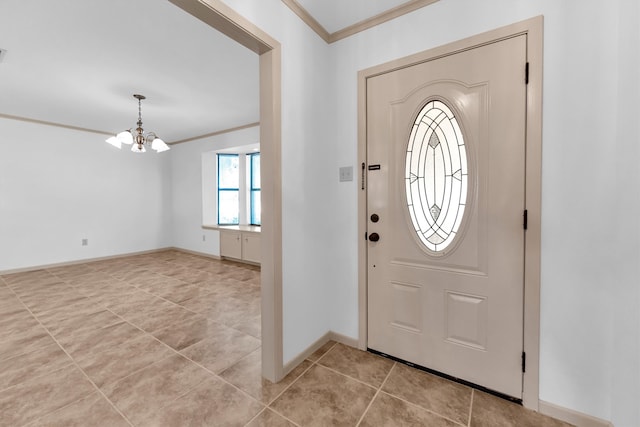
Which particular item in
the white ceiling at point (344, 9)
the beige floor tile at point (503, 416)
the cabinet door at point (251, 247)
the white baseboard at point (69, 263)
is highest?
the white ceiling at point (344, 9)

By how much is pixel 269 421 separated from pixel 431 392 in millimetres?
1038

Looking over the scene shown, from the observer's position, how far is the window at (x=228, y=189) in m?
6.29

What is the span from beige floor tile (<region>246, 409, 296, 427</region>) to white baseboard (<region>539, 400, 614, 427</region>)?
1468 mm

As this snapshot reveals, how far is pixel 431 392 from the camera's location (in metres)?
1.71

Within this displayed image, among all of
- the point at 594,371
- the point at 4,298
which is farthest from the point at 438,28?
the point at 4,298

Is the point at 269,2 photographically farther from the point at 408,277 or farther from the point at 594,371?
the point at 594,371

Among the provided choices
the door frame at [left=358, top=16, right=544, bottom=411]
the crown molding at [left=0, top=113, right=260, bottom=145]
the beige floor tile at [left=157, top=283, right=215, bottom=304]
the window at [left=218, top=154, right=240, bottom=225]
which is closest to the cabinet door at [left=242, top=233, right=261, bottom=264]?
the window at [left=218, top=154, right=240, bottom=225]

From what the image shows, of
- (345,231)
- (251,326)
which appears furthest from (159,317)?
(345,231)

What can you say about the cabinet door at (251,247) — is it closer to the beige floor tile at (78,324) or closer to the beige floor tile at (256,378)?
the beige floor tile at (78,324)

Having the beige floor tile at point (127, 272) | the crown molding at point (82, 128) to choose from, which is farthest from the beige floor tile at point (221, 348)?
the crown molding at point (82, 128)

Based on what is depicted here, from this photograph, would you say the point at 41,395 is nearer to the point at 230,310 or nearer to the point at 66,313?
the point at 230,310

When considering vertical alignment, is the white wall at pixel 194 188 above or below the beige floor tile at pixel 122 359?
above

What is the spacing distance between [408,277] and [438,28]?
1774 mm

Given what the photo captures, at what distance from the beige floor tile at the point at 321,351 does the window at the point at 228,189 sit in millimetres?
4605
